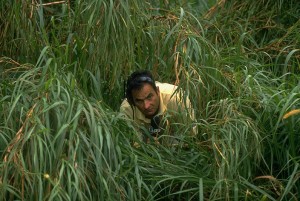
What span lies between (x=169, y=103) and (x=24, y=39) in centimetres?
87

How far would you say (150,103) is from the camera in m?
5.48

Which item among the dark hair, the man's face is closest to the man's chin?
the man's face

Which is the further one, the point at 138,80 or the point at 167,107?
the point at 167,107

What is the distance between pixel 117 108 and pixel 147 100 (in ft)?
0.93

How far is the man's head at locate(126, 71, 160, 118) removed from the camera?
5387 millimetres

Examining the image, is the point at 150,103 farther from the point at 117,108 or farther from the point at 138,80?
the point at 117,108

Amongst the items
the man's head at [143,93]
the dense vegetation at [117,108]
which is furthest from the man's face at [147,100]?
the dense vegetation at [117,108]

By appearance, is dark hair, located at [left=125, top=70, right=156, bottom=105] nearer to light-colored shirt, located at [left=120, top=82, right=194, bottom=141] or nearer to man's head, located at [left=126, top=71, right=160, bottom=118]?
man's head, located at [left=126, top=71, right=160, bottom=118]

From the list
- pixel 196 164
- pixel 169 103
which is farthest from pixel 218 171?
pixel 169 103

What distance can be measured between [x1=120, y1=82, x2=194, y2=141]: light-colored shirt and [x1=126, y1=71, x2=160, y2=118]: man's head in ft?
0.10

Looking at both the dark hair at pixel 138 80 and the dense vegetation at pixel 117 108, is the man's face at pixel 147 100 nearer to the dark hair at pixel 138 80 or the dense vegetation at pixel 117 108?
the dark hair at pixel 138 80

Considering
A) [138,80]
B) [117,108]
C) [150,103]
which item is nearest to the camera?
[138,80]

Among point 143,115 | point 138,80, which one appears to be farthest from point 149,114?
point 138,80

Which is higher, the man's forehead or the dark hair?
the dark hair
